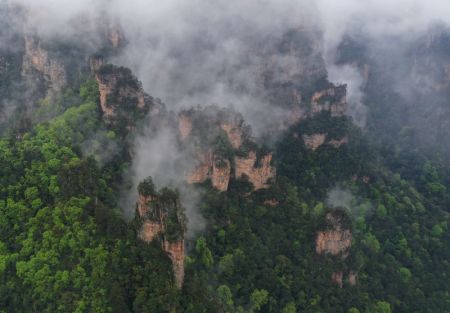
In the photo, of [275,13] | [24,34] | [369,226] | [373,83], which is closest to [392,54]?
[373,83]

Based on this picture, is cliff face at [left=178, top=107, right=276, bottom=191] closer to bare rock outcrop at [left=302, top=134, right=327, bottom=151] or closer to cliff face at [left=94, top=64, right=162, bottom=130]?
cliff face at [left=94, top=64, right=162, bottom=130]

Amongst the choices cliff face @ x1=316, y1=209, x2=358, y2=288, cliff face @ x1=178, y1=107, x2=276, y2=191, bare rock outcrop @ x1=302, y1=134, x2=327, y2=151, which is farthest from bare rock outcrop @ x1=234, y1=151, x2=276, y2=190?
bare rock outcrop @ x1=302, y1=134, x2=327, y2=151

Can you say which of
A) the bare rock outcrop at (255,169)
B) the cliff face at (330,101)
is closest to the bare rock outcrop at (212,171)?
the bare rock outcrop at (255,169)

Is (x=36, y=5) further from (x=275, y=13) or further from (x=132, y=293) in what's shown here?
(x=132, y=293)

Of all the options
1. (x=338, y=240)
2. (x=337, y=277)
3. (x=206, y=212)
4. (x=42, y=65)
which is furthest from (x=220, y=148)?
(x=42, y=65)

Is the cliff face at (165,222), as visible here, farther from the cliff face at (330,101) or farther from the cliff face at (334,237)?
the cliff face at (330,101)

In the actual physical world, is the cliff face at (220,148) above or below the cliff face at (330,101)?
below
